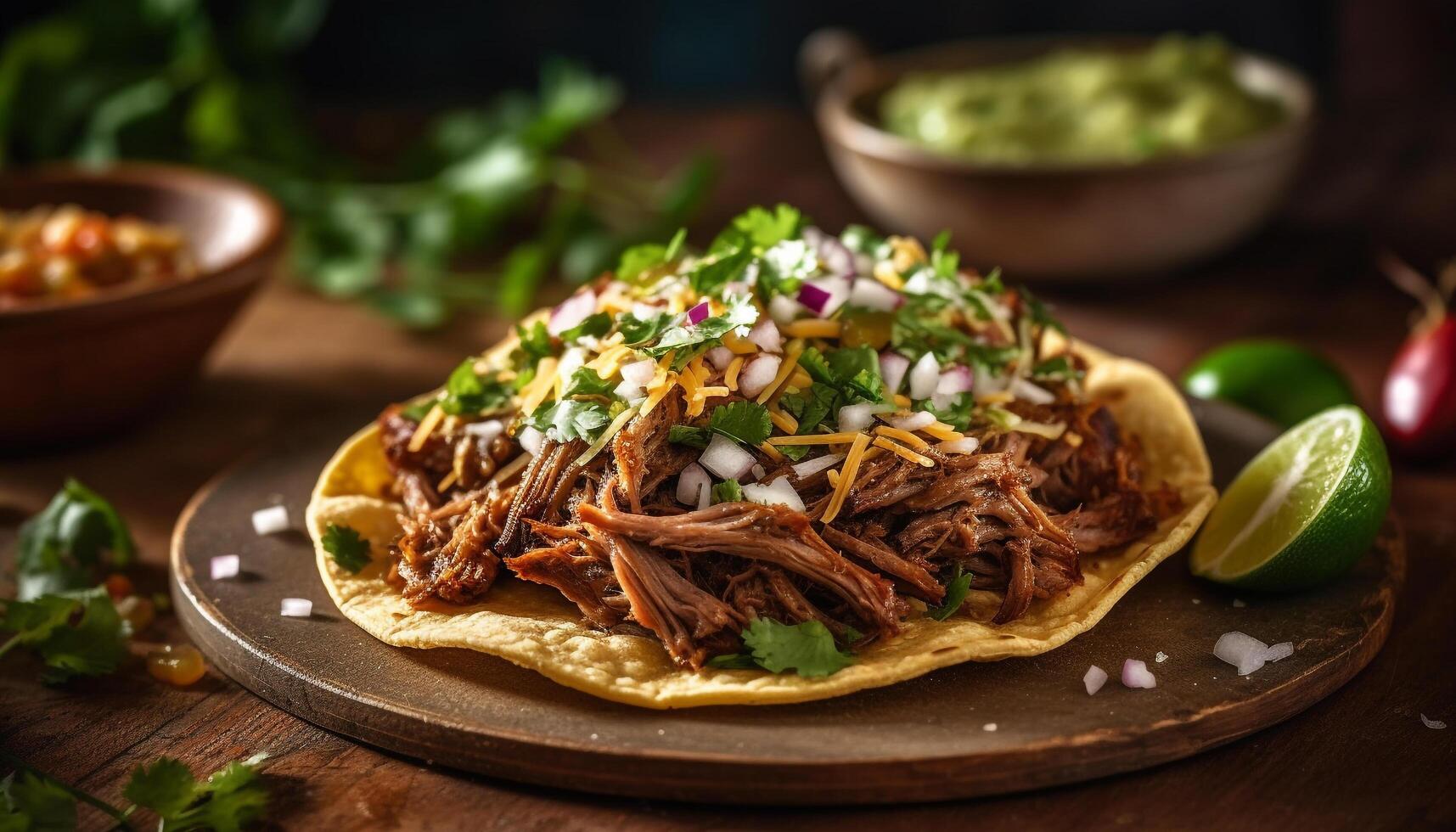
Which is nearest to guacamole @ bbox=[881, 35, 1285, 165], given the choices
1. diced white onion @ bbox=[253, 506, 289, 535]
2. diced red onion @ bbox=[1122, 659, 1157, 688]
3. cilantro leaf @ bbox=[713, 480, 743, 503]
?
cilantro leaf @ bbox=[713, 480, 743, 503]

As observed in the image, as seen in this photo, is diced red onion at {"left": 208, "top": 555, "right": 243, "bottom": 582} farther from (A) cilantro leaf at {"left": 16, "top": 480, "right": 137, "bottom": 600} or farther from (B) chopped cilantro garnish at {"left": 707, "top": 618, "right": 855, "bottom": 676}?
(B) chopped cilantro garnish at {"left": 707, "top": 618, "right": 855, "bottom": 676}

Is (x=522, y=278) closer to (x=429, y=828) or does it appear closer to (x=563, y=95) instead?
(x=563, y=95)

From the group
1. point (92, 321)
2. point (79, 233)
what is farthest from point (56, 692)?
point (79, 233)

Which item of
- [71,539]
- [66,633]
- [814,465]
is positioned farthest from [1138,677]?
[71,539]

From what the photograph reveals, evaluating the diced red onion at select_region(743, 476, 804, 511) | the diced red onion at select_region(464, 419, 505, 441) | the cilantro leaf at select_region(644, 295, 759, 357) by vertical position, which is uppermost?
the cilantro leaf at select_region(644, 295, 759, 357)

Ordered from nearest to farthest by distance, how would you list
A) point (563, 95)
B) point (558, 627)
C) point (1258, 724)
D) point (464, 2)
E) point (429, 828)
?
point (429, 828) → point (1258, 724) → point (558, 627) → point (563, 95) → point (464, 2)

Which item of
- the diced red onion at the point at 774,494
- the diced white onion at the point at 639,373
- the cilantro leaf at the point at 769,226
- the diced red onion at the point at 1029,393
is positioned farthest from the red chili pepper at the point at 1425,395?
the diced white onion at the point at 639,373
